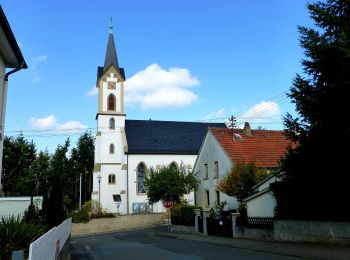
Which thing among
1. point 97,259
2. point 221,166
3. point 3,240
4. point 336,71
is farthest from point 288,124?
point 221,166

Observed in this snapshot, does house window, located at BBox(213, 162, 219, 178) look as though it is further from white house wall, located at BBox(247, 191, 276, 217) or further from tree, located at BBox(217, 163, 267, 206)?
white house wall, located at BBox(247, 191, 276, 217)

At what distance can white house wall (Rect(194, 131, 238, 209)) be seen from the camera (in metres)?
35.7

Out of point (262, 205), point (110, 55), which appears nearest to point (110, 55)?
point (110, 55)

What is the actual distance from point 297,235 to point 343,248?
350cm

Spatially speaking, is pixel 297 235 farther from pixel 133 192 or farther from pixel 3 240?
pixel 133 192

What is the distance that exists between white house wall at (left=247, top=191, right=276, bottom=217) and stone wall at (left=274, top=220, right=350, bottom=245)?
13.6ft

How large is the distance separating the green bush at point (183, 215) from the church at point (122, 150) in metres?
21.1

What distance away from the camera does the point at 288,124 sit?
60.6 ft

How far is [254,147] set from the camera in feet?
122

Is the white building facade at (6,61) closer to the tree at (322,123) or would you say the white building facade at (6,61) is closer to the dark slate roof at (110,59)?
the tree at (322,123)

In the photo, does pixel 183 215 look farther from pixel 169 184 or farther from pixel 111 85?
pixel 111 85

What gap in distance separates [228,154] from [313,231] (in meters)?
17.8

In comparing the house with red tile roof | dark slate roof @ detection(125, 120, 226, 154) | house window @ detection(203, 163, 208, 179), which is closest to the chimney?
the house with red tile roof

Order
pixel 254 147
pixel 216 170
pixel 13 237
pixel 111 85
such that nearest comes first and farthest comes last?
pixel 13 237 → pixel 254 147 → pixel 216 170 → pixel 111 85
